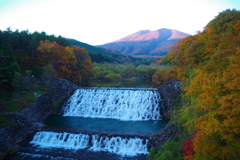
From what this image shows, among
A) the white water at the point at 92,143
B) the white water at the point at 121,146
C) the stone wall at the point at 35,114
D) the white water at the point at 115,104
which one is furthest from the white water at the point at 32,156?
the white water at the point at 115,104

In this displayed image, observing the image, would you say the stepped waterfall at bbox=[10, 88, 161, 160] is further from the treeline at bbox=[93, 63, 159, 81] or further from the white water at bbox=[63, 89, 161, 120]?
the treeline at bbox=[93, 63, 159, 81]

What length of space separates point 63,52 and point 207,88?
26.2 metres

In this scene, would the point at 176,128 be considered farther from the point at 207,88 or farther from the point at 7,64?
the point at 7,64

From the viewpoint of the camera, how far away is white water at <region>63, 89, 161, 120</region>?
18.1 meters

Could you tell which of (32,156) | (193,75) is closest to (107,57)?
(193,75)

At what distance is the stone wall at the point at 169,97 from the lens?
17.6 metres

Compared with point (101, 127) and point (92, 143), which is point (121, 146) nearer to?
point (92, 143)

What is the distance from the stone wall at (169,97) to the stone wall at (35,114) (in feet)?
38.4

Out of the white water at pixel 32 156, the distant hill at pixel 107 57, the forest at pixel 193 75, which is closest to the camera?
the forest at pixel 193 75

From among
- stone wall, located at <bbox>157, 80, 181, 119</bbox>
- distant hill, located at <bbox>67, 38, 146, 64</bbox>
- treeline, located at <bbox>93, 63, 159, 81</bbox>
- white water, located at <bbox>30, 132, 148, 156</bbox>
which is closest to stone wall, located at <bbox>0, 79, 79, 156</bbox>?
white water, located at <bbox>30, 132, 148, 156</bbox>

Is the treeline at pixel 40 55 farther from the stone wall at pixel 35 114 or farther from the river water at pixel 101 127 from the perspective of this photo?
the river water at pixel 101 127

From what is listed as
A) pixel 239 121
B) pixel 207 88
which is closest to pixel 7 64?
pixel 207 88

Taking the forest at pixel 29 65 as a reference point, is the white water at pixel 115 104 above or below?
below

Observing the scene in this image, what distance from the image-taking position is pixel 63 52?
29.0m
